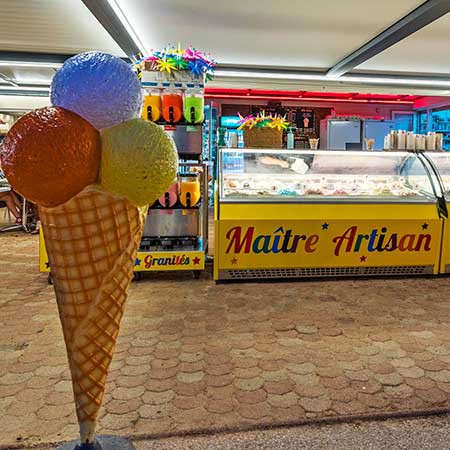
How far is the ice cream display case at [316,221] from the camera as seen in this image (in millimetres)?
4305

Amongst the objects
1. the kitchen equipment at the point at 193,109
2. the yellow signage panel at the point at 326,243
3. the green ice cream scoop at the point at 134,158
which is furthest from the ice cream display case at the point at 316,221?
the green ice cream scoop at the point at 134,158

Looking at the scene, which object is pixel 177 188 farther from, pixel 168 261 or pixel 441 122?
pixel 441 122

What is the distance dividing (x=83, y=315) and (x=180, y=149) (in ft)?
11.0

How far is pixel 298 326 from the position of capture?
325 centimetres

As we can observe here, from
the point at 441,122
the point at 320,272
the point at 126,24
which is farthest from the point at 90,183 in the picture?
the point at 441,122

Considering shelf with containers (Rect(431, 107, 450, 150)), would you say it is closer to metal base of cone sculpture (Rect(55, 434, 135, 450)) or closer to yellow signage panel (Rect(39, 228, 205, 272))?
yellow signage panel (Rect(39, 228, 205, 272))

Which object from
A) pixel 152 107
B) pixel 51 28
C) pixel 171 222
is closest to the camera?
pixel 152 107

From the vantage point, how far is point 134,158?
109 cm

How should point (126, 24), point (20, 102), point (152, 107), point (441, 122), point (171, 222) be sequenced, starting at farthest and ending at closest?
point (20, 102)
point (441, 122)
point (126, 24)
point (171, 222)
point (152, 107)

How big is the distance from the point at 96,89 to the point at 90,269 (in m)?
0.48

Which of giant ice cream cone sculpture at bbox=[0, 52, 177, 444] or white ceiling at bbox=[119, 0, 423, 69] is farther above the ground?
white ceiling at bbox=[119, 0, 423, 69]

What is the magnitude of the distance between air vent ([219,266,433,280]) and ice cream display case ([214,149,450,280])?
0.03ft

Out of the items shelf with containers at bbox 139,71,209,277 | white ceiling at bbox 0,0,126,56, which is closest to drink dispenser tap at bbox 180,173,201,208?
shelf with containers at bbox 139,71,209,277

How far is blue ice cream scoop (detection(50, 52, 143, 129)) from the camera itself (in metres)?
1.10
